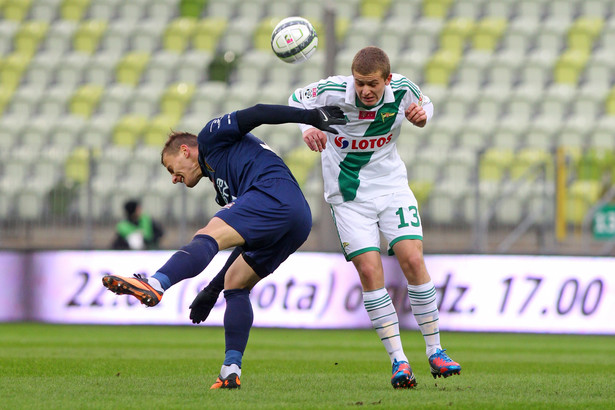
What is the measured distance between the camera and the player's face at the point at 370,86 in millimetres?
5961

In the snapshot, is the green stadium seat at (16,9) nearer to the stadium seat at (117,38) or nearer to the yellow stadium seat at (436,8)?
the stadium seat at (117,38)

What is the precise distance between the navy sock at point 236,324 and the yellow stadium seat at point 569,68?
14.2m

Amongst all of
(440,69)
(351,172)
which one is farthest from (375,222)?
(440,69)

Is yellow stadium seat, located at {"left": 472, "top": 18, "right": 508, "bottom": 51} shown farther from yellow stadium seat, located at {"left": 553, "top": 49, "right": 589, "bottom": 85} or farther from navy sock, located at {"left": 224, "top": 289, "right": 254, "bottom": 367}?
navy sock, located at {"left": 224, "top": 289, "right": 254, "bottom": 367}

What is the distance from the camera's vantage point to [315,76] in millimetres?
19422

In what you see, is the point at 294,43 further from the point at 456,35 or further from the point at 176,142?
the point at 456,35

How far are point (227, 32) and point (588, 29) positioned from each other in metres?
7.17

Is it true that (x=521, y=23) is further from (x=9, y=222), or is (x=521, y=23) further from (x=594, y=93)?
(x=9, y=222)

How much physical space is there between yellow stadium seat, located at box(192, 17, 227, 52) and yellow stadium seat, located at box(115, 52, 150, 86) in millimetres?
1083

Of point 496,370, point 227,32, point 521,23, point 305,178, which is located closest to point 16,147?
point 227,32

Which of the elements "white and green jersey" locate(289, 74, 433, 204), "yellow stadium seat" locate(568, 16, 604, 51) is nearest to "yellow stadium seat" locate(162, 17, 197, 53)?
"yellow stadium seat" locate(568, 16, 604, 51)

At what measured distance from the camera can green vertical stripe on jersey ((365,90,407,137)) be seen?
627cm

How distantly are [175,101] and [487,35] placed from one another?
6.22m

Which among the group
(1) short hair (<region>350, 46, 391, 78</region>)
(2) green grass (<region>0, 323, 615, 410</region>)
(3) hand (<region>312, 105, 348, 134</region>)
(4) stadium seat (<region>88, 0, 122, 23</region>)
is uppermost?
(4) stadium seat (<region>88, 0, 122, 23</region>)
